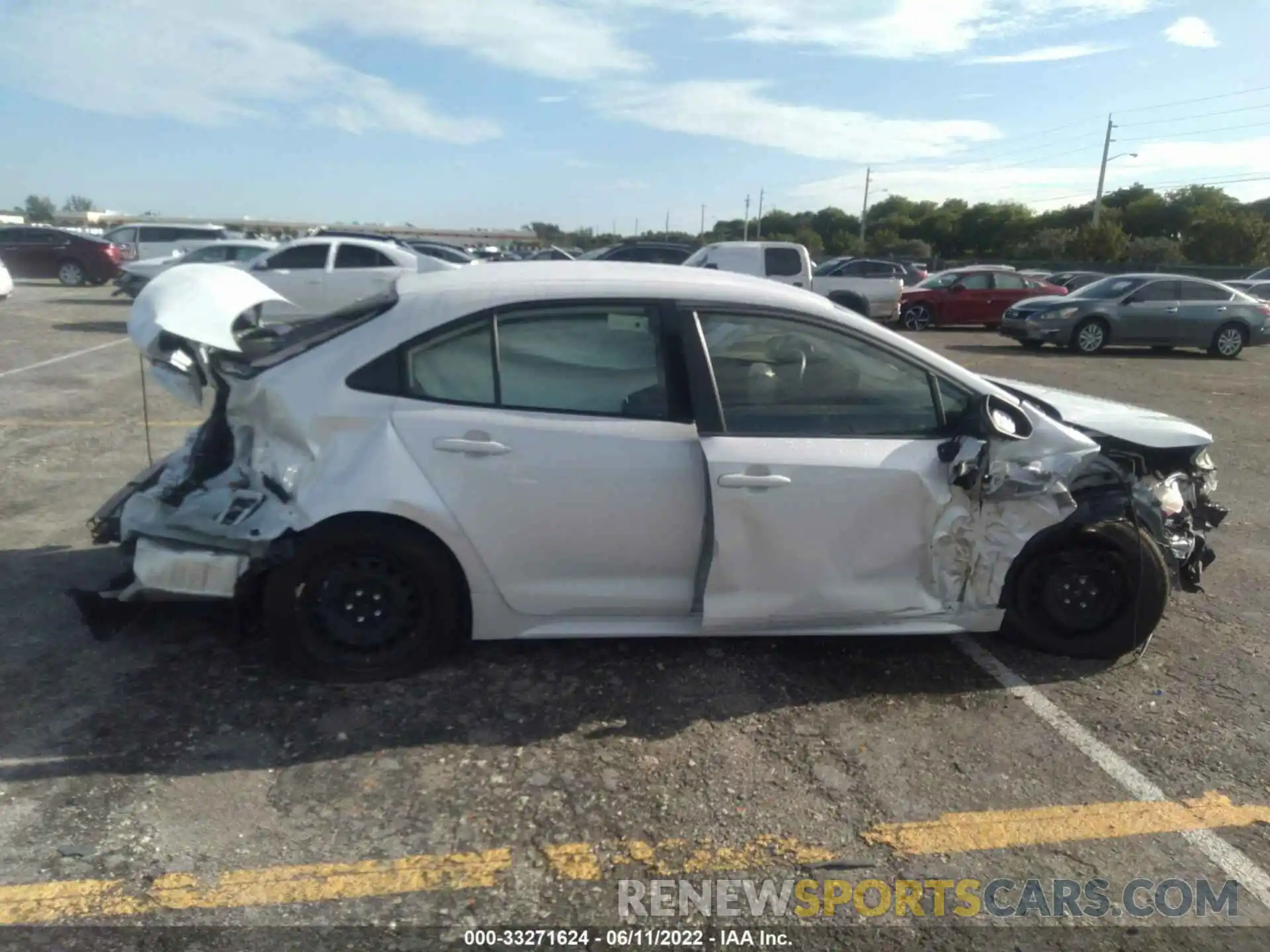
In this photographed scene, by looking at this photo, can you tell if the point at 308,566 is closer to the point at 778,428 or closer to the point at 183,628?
the point at 183,628

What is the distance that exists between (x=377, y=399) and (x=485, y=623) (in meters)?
0.99

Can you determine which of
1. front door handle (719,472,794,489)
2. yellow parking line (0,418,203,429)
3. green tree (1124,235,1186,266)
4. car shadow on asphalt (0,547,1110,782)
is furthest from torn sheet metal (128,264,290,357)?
green tree (1124,235,1186,266)

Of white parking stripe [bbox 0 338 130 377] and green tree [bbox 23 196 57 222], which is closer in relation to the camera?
white parking stripe [bbox 0 338 130 377]

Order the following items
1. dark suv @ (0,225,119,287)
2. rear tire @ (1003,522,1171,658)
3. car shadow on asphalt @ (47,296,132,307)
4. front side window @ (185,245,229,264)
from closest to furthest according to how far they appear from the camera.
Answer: rear tire @ (1003,522,1171,658) → front side window @ (185,245,229,264) → car shadow on asphalt @ (47,296,132,307) → dark suv @ (0,225,119,287)

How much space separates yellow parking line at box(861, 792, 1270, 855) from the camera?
9.74 feet

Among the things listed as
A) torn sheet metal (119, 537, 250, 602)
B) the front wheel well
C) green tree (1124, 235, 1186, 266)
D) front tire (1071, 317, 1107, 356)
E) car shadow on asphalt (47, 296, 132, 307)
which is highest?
green tree (1124, 235, 1186, 266)

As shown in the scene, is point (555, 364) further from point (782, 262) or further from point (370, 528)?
point (782, 262)

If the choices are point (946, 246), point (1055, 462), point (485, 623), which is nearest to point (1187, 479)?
point (1055, 462)

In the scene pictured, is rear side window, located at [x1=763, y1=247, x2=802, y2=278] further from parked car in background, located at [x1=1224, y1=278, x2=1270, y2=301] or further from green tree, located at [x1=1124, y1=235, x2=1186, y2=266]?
green tree, located at [x1=1124, y1=235, x2=1186, y2=266]

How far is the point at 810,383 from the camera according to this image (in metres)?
3.84

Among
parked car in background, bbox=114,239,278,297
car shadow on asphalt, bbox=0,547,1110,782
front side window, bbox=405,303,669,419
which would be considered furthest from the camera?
parked car in background, bbox=114,239,278,297

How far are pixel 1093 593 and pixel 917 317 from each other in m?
19.1

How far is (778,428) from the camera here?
3.75m

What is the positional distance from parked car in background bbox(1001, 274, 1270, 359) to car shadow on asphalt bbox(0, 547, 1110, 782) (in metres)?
15.3
